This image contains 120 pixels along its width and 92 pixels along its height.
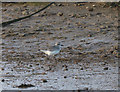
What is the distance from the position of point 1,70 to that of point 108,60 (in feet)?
8.93

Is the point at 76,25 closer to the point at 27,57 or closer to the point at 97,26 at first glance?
the point at 97,26

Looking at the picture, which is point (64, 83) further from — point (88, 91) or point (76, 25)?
point (76, 25)

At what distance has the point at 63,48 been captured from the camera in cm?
1109

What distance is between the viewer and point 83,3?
56.9ft

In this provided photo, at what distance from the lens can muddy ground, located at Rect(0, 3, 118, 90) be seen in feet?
26.3

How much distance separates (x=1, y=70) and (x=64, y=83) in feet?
5.99

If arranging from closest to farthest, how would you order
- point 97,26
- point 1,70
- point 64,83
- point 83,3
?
point 64,83
point 1,70
point 97,26
point 83,3

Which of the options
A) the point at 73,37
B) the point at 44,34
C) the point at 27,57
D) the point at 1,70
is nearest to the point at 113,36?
the point at 73,37

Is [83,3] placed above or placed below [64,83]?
above

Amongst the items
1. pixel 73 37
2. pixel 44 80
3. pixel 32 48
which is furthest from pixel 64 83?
pixel 73 37

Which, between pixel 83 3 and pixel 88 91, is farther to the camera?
pixel 83 3

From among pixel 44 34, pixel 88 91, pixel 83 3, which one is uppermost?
pixel 83 3

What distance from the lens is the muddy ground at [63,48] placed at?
8.02 metres

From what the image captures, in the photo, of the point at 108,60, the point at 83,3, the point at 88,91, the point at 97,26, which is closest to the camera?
the point at 88,91
